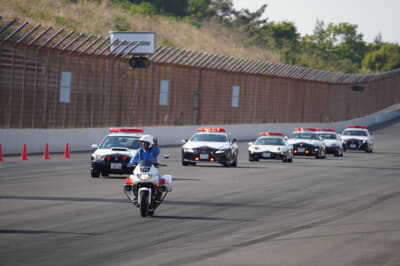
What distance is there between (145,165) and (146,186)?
0.39 metres

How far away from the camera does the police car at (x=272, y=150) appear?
1460 inches

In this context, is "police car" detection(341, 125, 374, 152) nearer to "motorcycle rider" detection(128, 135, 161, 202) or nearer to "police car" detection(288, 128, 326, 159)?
"police car" detection(288, 128, 326, 159)

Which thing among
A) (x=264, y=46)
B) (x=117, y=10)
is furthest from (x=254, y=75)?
(x=264, y=46)

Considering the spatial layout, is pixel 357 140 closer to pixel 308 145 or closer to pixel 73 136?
pixel 308 145

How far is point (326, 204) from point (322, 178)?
8904mm

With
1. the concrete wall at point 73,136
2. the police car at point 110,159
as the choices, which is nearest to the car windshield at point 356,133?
the concrete wall at point 73,136

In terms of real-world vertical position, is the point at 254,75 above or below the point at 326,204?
above

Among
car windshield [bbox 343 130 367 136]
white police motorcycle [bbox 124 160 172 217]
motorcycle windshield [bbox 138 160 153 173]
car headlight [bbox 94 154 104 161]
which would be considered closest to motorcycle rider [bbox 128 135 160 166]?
white police motorcycle [bbox 124 160 172 217]

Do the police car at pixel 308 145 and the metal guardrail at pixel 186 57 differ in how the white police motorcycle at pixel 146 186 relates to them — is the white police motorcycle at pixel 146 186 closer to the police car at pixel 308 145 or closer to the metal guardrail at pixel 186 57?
the metal guardrail at pixel 186 57

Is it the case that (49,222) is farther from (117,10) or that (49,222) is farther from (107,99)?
(117,10)

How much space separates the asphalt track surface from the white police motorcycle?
256mm

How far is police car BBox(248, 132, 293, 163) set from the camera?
37094mm

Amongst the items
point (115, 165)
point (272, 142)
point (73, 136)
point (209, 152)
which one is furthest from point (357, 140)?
point (115, 165)

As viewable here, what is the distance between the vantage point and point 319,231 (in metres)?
14.3
